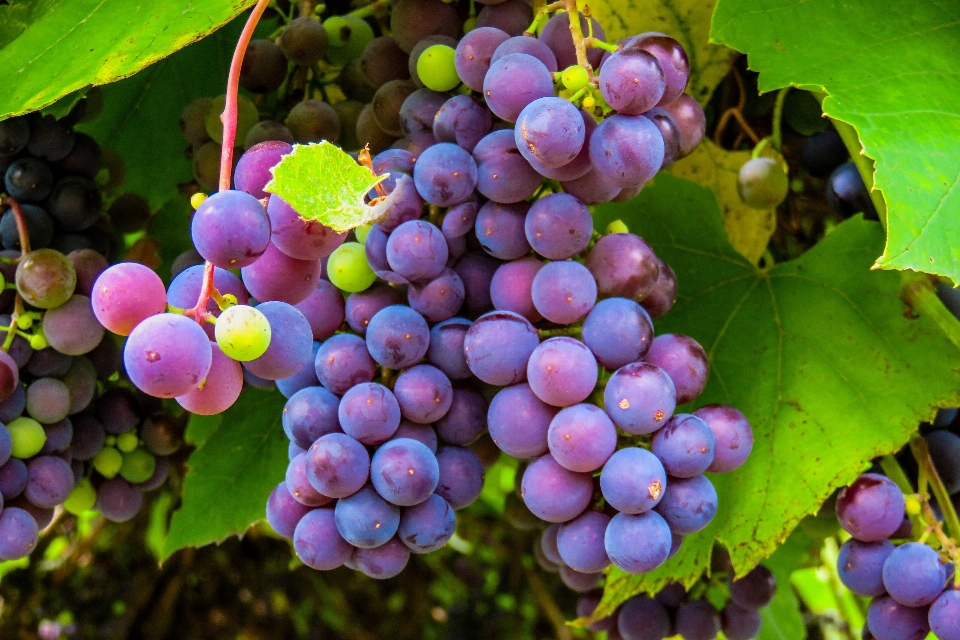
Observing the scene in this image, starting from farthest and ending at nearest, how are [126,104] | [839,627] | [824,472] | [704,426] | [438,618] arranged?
[438,618], [839,627], [126,104], [824,472], [704,426]

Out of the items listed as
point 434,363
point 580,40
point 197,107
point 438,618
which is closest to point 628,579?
point 434,363

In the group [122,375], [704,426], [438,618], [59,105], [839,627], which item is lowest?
[438,618]

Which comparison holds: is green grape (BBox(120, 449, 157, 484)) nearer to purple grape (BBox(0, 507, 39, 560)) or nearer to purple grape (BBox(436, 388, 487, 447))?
purple grape (BBox(0, 507, 39, 560))

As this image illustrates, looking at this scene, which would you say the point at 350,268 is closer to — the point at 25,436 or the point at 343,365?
the point at 343,365

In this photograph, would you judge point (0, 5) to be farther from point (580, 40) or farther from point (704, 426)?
point (704, 426)

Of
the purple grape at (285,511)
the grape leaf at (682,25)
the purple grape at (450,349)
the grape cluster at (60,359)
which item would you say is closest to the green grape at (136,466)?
the grape cluster at (60,359)

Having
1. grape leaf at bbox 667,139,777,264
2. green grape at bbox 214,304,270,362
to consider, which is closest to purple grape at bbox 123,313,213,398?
green grape at bbox 214,304,270,362

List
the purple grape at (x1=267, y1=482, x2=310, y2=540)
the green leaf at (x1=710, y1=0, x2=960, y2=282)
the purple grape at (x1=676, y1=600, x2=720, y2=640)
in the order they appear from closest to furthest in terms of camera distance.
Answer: the green leaf at (x1=710, y1=0, x2=960, y2=282), the purple grape at (x1=267, y1=482, x2=310, y2=540), the purple grape at (x1=676, y1=600, x2=720, y2=640)

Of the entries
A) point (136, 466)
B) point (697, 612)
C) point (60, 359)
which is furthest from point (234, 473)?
point (697, 612)
